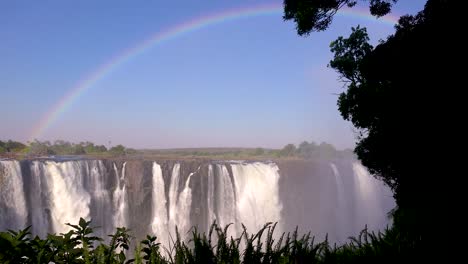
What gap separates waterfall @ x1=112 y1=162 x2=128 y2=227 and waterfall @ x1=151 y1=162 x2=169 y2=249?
216cm

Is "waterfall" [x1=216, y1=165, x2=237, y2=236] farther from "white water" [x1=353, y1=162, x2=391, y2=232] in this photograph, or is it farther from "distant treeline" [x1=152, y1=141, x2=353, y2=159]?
"distant treeline" [x1=152, y1=141, x2=353, y2=159]

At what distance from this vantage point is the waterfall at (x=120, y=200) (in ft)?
99.6

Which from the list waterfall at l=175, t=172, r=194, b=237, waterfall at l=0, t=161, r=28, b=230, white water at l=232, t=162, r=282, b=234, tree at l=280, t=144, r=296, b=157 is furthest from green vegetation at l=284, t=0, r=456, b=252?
tree at l=280, t=144, r=296, b=157

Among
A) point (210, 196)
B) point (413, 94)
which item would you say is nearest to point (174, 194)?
point (210, 196)

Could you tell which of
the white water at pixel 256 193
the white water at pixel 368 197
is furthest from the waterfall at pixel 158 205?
→ the white water at pixel 368 197

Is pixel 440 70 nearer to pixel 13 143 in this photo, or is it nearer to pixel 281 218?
pixel 281 218

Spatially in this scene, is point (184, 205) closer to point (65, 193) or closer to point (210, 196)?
point (210, 196)

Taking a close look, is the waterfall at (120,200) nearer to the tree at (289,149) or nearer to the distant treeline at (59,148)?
the distant treeline at (59,148)

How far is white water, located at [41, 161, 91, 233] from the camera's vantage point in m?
27.1

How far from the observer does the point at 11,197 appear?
1003 inches

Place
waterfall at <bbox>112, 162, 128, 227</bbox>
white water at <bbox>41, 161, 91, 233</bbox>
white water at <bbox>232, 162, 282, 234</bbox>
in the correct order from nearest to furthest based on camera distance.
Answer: white water at <bbox>41, 161, 91, 233</bbox> < waterfall at <bbox>112, 162, 128, 227</bbox> < white water at <bbox>232, 162, 282, 234</bbox>

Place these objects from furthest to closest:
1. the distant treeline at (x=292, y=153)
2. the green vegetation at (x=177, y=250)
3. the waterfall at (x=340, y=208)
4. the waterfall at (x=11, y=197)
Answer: the distant treeline at (x=292, y=153) → the waterfall at (x=340, y=208) → the waterfall at (x=11, y=197) → the green vegetation at (x=177, y=250)

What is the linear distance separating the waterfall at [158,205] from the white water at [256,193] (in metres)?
6.16

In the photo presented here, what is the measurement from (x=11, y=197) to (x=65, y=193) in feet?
11.2
